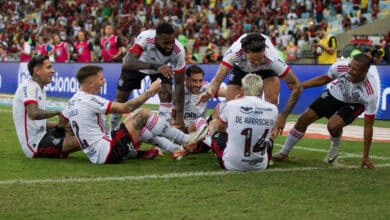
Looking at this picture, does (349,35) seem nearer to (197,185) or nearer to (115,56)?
(115,56)

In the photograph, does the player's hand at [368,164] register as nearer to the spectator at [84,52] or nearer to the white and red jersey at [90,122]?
the white and red jersey at [90,122]

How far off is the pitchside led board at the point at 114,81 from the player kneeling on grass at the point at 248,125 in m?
8.89

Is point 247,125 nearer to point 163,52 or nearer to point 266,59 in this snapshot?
point 266,59

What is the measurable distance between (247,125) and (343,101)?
2.05m

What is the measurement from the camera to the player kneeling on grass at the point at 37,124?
9734mm

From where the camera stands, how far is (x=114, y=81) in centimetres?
2311

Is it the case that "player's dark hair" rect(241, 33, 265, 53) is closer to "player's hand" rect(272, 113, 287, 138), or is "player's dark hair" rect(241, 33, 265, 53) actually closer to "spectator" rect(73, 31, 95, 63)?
"player's hand" rect(272, 113, 287, 138)

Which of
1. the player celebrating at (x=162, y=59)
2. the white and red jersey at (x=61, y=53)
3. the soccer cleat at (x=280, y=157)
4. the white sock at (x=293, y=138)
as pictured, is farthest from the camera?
the white and red jersey at (x=61, y=53)

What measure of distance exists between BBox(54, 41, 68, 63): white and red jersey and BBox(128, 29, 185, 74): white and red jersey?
16349 millimetres

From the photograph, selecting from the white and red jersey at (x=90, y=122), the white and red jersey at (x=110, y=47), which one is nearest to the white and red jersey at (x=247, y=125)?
the white and red jersey at (x=90, y=122)

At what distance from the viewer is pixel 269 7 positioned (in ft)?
110

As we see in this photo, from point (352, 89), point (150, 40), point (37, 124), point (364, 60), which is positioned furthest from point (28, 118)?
point (364, 60)

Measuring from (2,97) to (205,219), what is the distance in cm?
2028

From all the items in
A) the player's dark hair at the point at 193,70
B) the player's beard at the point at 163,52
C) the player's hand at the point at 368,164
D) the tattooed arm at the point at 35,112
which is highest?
the player's beard at the point at 163,52
